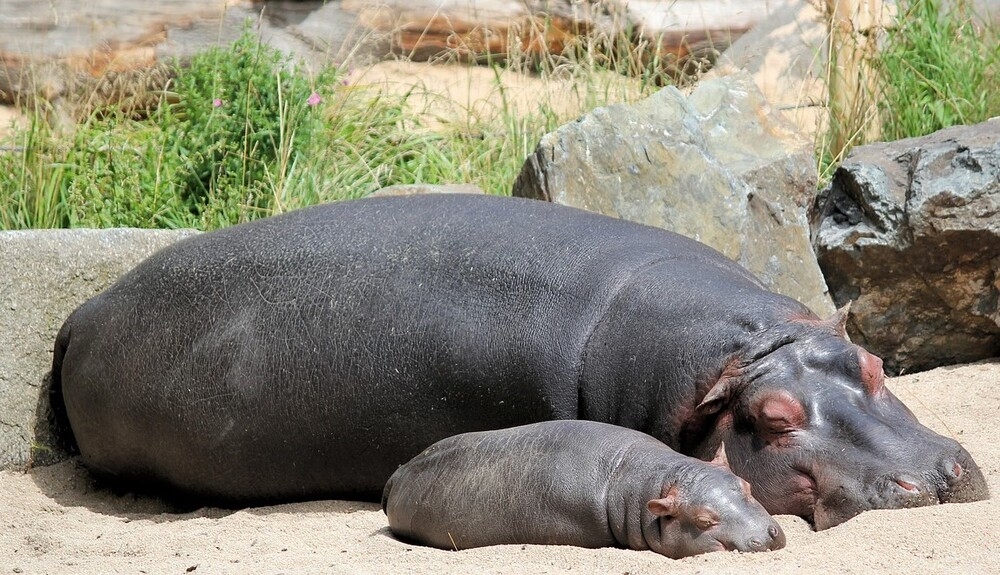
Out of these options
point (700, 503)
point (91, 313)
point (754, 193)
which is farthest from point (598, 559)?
point (754, 193)

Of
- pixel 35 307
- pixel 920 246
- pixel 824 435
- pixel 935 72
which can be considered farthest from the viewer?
pixel 935 72

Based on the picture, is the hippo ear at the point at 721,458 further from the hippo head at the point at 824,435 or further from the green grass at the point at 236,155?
the green grass at the point at 236,155

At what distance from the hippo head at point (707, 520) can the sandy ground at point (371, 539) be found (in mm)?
52

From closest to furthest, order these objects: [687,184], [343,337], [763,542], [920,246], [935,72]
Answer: [763,542]
[343,337]
[920,246]
[687,184]
[935,72]

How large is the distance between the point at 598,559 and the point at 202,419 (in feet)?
6.02

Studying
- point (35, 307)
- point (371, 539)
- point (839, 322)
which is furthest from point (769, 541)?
point (35, 307)

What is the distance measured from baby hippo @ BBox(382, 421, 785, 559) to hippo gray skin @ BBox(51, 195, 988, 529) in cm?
27

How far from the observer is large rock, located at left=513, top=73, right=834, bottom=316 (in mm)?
5723

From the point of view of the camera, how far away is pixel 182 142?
7.39 metres

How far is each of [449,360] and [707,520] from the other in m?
1.19

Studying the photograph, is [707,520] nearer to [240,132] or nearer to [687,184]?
[687,184]

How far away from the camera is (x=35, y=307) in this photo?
201 inches

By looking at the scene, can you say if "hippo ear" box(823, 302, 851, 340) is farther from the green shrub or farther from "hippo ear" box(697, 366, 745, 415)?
the green shrub

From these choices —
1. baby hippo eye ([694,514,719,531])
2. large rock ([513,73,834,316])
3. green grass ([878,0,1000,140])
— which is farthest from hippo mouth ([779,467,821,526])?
green grass ([878,0,1000,140])
